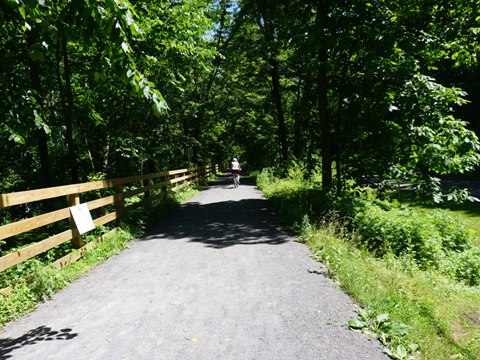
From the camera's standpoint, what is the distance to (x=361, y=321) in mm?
3777

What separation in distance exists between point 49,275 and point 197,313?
2.38 meters

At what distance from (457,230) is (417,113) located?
3179mm

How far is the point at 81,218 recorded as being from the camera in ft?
20.5

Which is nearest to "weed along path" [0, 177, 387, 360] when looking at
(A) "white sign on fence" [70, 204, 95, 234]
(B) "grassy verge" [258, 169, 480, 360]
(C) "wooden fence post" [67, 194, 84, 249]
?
(B) "grassy verge" [258, 169, 480, 360]

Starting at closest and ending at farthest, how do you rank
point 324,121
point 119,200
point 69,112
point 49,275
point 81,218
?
point 49,275
point 81,218
point 119,200
point 69,112
point 324,121

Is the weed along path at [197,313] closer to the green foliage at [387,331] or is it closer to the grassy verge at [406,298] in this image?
the green foliage at [387,331]

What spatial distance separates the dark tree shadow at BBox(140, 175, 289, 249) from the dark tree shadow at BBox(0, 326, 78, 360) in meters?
3.71

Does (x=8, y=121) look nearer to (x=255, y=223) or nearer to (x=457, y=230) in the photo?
(x=255, y=223)

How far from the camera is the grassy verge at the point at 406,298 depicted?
135 inches

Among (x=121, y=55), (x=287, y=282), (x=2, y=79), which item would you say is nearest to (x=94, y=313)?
(x=287, y=282)

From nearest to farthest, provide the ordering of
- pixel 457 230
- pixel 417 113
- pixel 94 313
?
pixel 94 313, pixel 457 230, pixel 417 113

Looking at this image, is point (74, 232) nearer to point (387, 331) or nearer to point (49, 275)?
point (49, 275)

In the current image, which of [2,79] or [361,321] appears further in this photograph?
[2,79]

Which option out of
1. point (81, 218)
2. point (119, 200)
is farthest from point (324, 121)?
point (81, 218)
